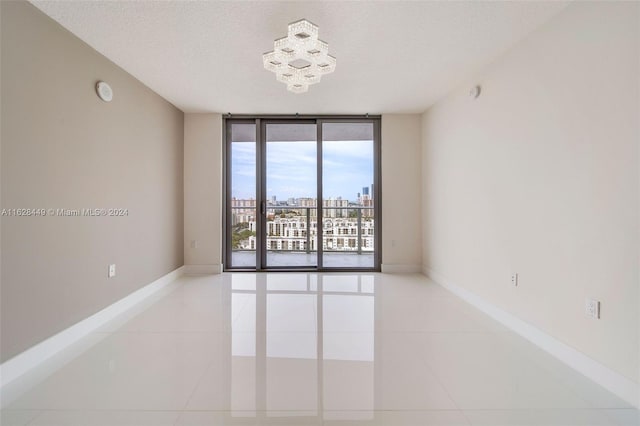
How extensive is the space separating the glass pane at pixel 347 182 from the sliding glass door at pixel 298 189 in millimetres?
16

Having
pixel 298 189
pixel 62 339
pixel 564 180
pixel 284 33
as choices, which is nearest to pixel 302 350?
pixel 62 339

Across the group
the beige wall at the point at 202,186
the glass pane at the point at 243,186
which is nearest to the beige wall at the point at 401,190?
the glass pane at the point at 243,186

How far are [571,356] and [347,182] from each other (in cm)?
344

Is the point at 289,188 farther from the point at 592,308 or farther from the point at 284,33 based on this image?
the point at 592,308

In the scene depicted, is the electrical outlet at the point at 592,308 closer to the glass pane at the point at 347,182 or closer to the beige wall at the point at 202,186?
the glass pane at the point at 347,182

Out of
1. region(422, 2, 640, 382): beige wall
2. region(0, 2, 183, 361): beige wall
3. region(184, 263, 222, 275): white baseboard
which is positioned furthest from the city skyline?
region(422, 2, 640, 382): beige wall

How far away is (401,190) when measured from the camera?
4.74 meters

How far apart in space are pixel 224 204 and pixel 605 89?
4.43 m

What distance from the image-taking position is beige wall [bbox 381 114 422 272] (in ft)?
15.5

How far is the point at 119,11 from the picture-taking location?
2.13 metres

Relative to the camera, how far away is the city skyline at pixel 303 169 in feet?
15.9

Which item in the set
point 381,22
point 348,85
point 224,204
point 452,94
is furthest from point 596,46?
point 224,204

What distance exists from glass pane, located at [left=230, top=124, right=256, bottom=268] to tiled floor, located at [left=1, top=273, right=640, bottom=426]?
1.94m

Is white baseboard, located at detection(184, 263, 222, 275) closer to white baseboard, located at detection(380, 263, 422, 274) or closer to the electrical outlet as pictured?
white baseboard, located at detection(380, 263, 422, 274)
